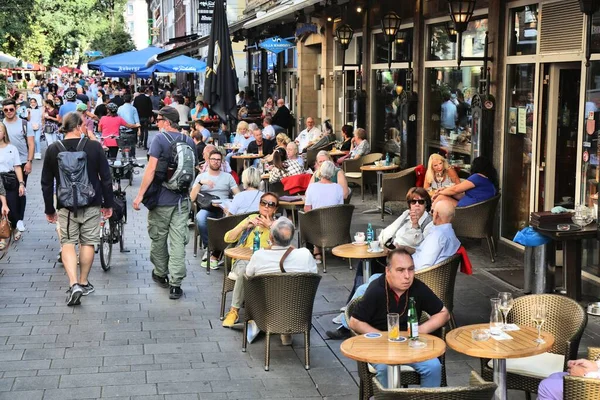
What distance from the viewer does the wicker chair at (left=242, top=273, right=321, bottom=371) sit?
689cm

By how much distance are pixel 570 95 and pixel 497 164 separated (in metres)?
1.81

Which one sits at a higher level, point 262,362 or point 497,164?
point 497,164

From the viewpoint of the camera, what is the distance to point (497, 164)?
448 inches

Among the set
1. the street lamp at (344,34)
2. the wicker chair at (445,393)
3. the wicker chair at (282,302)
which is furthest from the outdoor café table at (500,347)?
the street lamp at (344,34)

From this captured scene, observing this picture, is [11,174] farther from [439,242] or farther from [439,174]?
[439,242]

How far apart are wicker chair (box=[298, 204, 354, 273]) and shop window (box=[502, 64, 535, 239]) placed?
2.22 meters

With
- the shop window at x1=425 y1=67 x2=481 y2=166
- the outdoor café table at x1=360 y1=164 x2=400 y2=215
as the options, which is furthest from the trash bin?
the outdoor café table at x1=360 y1=164 x2=400 y2=215

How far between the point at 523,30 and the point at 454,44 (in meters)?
2.61

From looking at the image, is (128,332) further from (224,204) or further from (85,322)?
(224,204)

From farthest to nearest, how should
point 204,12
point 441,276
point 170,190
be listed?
point 204,12
point 170,190
point 441,276

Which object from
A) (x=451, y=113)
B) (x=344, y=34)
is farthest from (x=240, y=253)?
(x=344, y=34)

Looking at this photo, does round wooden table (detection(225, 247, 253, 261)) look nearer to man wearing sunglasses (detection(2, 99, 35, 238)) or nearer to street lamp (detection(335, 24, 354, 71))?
man wearing sunglasses (detection(2, 99, 35, 238))

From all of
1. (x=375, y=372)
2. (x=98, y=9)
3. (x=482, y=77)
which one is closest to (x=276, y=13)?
(x=482, y=77)

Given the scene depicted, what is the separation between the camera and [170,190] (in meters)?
9.19
